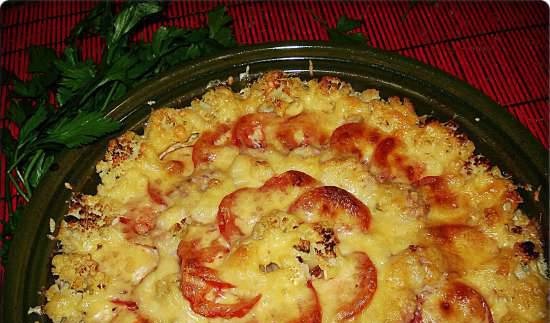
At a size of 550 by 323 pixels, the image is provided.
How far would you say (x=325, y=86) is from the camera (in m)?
2.86

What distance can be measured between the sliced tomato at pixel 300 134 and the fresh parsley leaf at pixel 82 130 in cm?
89

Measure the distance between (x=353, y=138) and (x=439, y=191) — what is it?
1.54ft

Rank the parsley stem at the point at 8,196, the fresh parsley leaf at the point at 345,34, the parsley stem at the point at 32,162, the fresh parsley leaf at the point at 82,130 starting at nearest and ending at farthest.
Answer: the fresh parsley leaf at the point at 82,130 → the parsley stem at the point at 32,162 → the parsley stem at the point at 8,196 → the fresh parsley leaf at the point at 345,34

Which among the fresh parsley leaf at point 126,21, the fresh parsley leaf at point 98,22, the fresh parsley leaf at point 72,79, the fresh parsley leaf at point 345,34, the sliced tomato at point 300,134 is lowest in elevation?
the sliced tomato at point 300,134

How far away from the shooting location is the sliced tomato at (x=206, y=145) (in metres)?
2.68

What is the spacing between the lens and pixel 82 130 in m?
2.80

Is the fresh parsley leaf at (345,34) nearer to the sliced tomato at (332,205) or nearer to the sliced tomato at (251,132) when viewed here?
the sliced tomato at (251,132)

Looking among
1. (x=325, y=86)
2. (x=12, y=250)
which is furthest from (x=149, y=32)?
(x=12, y=250)

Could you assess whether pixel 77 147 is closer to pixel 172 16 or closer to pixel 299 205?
pixel 299 205

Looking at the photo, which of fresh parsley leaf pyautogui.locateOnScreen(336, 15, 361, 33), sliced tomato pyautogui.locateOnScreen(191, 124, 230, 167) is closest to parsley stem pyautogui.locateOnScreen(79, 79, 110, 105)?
sliced tomato pyautogui.locateOnScreen(191, 124, 230, 167)

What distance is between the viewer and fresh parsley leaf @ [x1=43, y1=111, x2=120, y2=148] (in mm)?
2799

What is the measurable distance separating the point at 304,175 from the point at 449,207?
671mm

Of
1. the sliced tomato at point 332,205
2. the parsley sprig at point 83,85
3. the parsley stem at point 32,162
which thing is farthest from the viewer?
the parsley stem at point 32,162

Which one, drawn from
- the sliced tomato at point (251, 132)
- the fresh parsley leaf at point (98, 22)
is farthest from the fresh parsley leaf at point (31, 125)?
the sliced tomato at point (251, 132)
